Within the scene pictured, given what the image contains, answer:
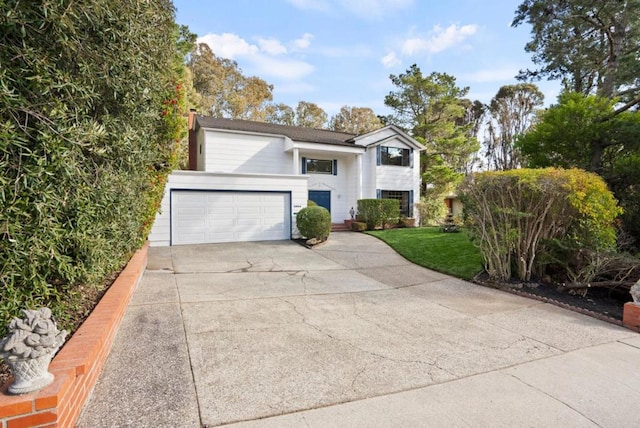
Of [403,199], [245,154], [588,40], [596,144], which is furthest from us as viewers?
[403,199]


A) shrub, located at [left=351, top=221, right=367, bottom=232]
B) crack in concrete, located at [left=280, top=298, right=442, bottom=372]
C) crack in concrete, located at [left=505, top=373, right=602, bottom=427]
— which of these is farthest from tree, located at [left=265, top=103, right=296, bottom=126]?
crack in concrete, located at [left=505, top=373, right=602, bottom=427]

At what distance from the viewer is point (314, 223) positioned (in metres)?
12.1

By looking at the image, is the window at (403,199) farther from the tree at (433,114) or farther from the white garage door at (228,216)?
the white garage door at (228,216)

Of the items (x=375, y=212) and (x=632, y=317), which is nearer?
(x=632, y=317)

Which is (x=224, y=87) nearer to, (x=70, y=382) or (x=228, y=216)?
(x=228, y=216)

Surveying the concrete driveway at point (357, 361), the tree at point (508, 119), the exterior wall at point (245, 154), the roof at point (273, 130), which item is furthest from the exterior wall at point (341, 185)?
the tree at point (508, 119)

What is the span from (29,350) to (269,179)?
442 inches

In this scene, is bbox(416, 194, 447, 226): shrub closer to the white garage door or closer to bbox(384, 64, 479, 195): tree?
bbox(384, 64, 479, 195): tree

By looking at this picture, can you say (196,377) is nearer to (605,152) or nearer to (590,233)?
(590,233)

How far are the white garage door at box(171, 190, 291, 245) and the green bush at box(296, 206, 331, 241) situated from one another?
1.11 meters

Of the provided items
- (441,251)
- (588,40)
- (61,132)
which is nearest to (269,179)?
(441,251)

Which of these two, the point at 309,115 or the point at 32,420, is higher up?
the point at 309,115

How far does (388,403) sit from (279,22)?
527 inches

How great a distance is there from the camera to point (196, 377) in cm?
296
